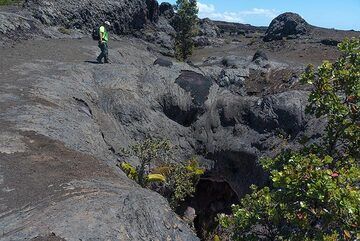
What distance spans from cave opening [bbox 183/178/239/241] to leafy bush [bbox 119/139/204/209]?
577 centimetres

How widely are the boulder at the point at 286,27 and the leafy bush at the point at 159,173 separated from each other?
61.7 m

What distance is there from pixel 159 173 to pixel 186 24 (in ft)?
127

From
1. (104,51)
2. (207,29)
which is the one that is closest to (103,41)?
(104,51)

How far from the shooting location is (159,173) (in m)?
22.6

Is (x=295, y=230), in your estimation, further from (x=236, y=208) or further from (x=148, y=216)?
(x=148, y=216)

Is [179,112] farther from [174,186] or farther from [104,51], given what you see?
[174,186]

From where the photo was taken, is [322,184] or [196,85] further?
[196,85]

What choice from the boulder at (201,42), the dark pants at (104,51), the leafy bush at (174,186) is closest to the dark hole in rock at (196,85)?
the dark pants at (104,51)

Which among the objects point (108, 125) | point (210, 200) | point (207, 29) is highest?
point (108, 125)

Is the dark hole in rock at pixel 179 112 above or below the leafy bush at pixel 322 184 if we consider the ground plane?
below

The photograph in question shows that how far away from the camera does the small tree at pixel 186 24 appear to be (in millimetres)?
58500

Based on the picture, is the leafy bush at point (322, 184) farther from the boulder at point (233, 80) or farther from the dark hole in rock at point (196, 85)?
the boulder at point (233, 80)

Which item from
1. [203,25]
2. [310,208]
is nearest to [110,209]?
[310,208]

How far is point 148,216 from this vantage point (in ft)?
37.0
